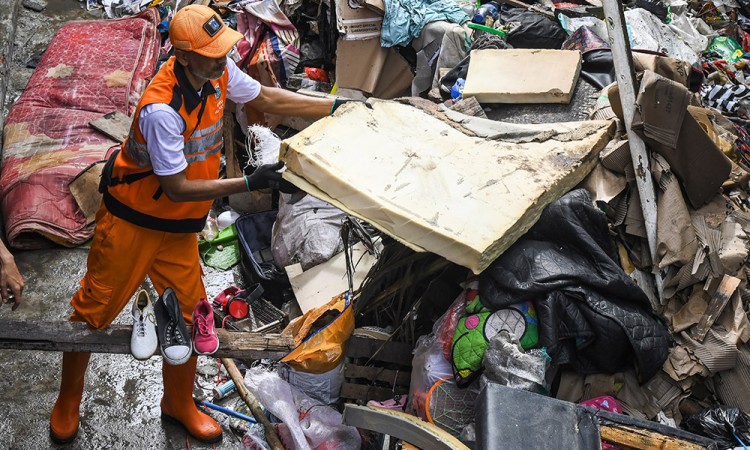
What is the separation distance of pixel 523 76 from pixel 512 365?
7.01ft

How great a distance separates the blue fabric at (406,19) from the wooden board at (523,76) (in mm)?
1094

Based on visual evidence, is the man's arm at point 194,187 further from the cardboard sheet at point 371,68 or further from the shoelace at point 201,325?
the cardboard sheet at point 371,68

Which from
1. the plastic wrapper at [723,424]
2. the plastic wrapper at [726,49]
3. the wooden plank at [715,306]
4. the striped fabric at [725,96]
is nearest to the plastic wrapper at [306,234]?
the wooden plank at [715,306]

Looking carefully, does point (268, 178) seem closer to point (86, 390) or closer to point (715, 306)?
point (86, 390)

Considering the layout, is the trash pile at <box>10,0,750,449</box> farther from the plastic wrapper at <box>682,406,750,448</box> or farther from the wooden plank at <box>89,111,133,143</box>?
the wooden plank at <box>89,111,133,143</box>

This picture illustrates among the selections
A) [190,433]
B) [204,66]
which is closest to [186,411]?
[190,433]

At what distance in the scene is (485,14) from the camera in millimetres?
5785

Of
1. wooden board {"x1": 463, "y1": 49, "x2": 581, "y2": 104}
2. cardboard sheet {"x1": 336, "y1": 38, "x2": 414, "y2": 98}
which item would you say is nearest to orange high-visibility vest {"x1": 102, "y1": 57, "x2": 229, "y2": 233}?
wooden board {"x1": 463, "y1": 49, "x2": 581, "y2": 104}

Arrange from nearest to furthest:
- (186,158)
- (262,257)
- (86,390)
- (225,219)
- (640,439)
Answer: (640,439) → (186,158) → (86,390) → (262,257) → (225,219)

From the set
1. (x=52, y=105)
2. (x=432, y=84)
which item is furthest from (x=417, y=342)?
(x=52, y=105)

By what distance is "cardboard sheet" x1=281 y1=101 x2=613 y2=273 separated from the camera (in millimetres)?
2732

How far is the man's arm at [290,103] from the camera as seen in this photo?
141 inches

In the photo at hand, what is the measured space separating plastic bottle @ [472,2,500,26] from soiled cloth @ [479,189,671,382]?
9.76 feet

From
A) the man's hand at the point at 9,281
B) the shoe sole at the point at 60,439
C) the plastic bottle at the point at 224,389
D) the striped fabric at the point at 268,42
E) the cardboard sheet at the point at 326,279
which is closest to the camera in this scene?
the man's hand at the point at 9,281
